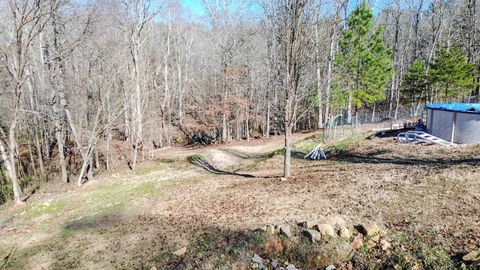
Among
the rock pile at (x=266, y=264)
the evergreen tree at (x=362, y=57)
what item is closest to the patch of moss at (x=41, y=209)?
the rock pile at (x=266, y=264)

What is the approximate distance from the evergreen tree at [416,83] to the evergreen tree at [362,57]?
3332 millimetres

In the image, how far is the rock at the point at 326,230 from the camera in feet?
20.5

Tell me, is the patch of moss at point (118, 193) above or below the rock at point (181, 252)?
below

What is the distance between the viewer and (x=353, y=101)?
950 inches

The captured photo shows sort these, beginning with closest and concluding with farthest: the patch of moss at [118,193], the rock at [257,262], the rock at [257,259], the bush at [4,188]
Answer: the rock at [257,262] < the rock at [257,259] < the patch of moss at [118,193] < the bush at [4,188]

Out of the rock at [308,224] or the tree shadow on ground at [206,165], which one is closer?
the rock at [308,224]

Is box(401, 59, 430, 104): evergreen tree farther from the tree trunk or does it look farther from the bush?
the bush

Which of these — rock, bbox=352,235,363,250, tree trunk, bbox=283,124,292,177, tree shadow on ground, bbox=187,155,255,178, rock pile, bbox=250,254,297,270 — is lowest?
tree shadow on ground, bbox=187,155,255,178

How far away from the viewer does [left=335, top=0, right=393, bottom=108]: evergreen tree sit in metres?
22.6

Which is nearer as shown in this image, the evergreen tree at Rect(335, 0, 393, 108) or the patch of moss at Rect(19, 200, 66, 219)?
the patch of moss at Rect(19, 200, 66, 219)

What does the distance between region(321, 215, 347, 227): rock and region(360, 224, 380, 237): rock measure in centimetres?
41

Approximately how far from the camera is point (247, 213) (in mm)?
8305

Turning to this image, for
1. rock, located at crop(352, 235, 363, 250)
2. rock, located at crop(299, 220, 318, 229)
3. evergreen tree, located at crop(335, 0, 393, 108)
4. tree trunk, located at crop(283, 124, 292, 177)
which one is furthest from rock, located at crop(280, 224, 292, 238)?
evergreen tree, located at crop(335, 0, 393, 108)

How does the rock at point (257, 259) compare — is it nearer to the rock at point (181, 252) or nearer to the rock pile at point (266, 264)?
the rock pile at point (266, 264)
